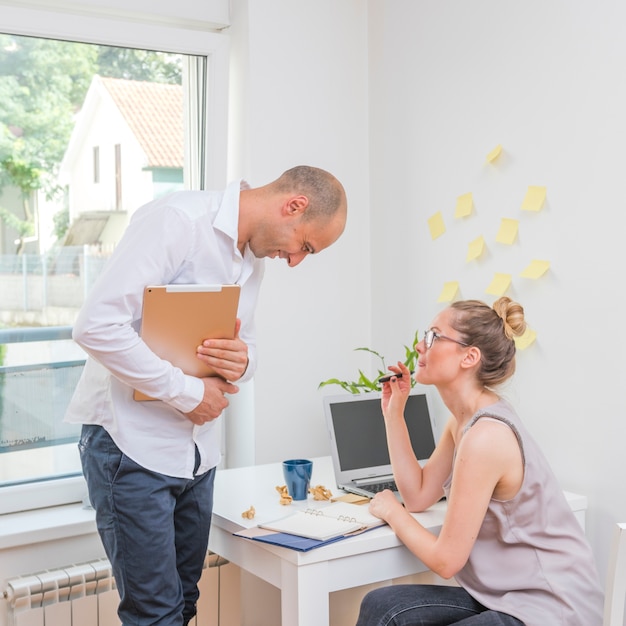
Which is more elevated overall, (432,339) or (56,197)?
(56,197)

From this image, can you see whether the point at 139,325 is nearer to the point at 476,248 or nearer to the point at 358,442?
the point at 358,442

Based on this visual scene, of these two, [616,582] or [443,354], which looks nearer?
[616,582]

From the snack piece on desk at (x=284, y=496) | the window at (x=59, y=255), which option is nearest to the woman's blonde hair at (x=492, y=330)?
the snack piece on desk at (x=284, y=496)

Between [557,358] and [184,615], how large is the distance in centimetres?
117

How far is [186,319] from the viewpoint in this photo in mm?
1773

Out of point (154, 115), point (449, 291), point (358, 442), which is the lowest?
point (358, 442)

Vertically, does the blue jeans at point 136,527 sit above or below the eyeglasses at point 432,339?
below

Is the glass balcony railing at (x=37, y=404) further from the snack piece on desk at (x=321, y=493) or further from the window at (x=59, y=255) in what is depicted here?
the snack piece on desk at (x=321, y=493)

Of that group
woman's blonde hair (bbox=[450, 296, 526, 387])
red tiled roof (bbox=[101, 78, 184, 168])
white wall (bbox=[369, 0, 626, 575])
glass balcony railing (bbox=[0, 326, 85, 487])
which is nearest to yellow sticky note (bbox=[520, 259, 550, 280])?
white wall (bbox=[369, 0, 626, 575])

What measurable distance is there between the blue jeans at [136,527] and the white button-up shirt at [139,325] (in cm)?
3

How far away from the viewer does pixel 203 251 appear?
180cm

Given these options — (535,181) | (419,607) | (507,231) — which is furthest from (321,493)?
(535,181)

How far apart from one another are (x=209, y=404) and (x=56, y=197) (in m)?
1.05

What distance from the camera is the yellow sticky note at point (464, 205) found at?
8.29 ft
